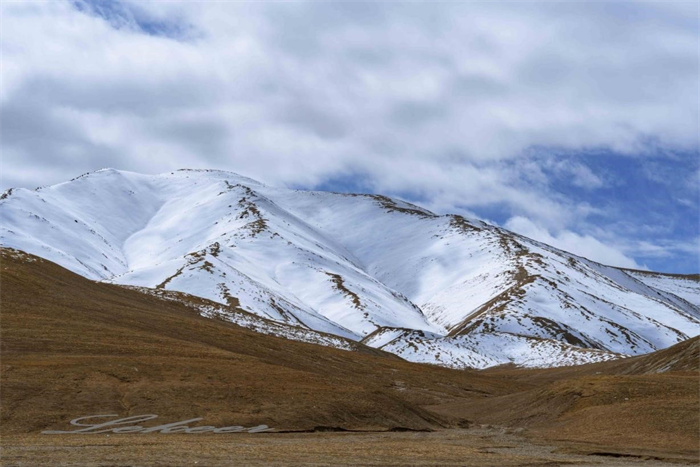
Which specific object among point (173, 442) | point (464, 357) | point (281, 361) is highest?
point (464, 357)

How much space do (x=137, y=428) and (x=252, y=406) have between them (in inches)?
301

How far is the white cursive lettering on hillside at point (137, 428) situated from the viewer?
127 feet

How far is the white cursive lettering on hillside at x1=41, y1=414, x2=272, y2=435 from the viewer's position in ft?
127

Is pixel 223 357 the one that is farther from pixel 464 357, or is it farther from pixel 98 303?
pixel 464 357

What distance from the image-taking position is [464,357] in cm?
13775

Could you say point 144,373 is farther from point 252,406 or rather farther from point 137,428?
point 137,428

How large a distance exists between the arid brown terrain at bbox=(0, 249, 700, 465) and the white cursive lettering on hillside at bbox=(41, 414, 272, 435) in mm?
725

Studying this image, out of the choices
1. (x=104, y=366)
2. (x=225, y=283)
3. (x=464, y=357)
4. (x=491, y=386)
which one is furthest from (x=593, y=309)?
(x=104, y=366)

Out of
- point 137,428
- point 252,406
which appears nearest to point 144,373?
point 252,406

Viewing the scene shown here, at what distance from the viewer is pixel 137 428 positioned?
39.9 meters

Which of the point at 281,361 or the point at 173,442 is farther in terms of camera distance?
the point at 281,361

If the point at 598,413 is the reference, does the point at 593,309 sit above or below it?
above

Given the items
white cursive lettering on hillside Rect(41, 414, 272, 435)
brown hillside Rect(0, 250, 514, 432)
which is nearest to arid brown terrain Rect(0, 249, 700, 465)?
brown hillside Rect(0, 250, 514, 432)

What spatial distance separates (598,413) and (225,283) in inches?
4808
